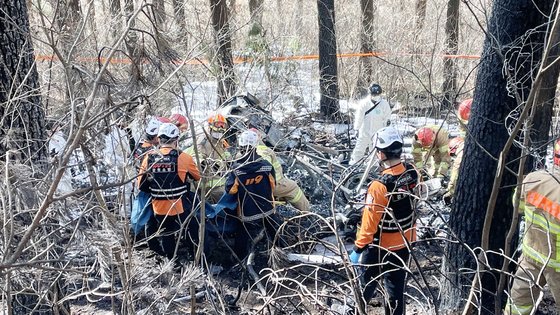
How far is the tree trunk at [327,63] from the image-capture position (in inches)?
505

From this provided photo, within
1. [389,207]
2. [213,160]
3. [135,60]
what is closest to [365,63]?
[389,207]

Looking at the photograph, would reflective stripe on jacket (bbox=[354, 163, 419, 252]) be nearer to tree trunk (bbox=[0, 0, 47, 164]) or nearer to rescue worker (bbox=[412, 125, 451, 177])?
tree trunk (bbox=[0, 0, 47, 164])

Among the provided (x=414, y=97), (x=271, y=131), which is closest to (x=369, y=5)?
(x=414, y=97)

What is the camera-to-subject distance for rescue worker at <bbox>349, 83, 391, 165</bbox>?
9.35 metres

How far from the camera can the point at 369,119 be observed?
943 centimetres

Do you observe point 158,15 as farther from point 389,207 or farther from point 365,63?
point 365,63

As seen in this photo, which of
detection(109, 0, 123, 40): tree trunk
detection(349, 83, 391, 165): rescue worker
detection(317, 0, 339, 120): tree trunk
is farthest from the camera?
detection(317, 0, 339, 120): tree trunk

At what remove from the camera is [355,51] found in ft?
50.5

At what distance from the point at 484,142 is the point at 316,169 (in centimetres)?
363

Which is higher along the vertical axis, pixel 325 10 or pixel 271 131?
pixel 325 10

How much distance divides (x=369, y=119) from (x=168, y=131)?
14.2 feet

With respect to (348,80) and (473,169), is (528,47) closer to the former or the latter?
(473,169)

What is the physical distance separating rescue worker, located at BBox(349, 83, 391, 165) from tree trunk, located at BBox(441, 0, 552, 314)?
4.49 m

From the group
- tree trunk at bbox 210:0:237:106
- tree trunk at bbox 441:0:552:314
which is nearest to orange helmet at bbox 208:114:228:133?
tree trunk at bbox 441:0:552:314
